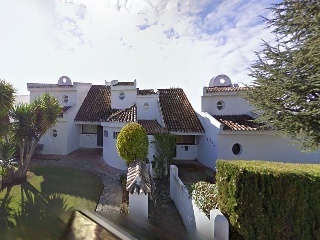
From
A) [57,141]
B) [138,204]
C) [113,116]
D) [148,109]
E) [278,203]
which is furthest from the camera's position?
[57,141]

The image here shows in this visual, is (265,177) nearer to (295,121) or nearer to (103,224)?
(103,224)

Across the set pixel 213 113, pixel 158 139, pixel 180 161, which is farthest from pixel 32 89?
pixel 213 113

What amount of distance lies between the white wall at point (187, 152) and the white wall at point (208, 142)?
0.74m

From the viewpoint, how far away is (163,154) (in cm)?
1759

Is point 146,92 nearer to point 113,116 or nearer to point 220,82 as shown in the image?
point 113,116

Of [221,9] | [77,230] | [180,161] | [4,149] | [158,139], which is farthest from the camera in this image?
[180,161]

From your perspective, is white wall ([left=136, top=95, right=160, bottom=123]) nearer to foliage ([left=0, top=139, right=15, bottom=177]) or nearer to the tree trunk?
foliage ([left=0, top=139, right=15, bottom=177])

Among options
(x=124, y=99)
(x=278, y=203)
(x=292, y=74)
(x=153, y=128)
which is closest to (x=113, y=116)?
(x=153, y=128)

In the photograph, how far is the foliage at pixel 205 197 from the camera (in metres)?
8.69

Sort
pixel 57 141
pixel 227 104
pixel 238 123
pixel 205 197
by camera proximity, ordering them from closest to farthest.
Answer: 1. pixel 205 197
2. pixel 238 123
3. pixel 227 104
4. pixel 57 141

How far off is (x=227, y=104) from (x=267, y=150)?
257 inches

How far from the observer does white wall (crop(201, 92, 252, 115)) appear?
22203 millimetres

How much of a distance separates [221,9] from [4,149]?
814 inches

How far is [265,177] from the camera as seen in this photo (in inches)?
283
